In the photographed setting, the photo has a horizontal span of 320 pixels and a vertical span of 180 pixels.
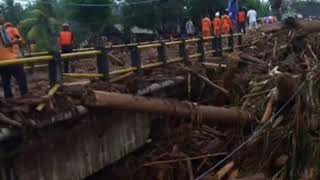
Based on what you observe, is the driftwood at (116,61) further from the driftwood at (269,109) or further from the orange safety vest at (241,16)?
the orange safety vest at (241,16)

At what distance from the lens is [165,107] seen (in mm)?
8680

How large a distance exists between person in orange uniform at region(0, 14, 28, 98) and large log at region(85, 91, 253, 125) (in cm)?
104

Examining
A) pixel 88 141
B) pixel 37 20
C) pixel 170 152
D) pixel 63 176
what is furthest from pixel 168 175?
pixel 37 20

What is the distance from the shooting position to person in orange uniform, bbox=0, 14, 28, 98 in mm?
7564

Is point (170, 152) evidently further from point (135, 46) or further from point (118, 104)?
point (118, 104)

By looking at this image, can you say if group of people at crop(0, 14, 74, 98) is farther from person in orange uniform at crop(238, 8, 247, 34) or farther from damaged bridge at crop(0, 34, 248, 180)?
person in orange uniform at crop(238, 8, 247, 34)

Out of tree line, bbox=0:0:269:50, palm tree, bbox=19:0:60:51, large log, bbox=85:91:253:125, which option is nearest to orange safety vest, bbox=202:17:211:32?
large log, bbox=85:91:253:125

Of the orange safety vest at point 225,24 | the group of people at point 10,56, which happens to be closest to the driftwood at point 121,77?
the group of people at point 10,56

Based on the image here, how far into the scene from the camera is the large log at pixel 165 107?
24.6ft

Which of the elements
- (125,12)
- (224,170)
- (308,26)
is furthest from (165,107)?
(125,12)

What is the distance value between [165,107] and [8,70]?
2376mm

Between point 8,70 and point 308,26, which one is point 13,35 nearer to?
point 8,70

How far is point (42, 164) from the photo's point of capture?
23.0 feet

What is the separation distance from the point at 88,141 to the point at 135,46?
245 centimetres
